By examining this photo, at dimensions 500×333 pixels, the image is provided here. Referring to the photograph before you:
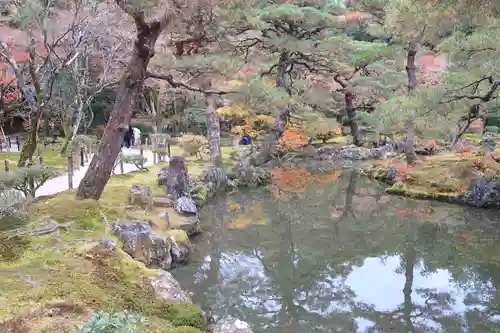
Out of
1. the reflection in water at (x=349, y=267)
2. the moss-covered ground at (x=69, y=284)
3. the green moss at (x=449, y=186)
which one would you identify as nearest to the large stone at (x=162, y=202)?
the reflection in water at (x=349, y=267)

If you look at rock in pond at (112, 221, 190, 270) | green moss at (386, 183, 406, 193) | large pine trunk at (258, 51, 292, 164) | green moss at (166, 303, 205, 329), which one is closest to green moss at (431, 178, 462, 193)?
green moss at (386, 183, 406, 193)

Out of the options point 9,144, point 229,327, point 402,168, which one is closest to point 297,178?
point 402,168

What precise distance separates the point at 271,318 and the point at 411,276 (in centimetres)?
280

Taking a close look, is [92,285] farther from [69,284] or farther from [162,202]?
[162,202]

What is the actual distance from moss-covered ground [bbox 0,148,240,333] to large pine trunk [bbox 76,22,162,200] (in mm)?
814

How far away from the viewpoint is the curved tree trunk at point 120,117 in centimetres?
708

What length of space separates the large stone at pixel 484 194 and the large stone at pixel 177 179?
23.8 feet

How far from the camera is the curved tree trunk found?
7.08 meters

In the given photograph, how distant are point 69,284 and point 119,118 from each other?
3320 millimetres

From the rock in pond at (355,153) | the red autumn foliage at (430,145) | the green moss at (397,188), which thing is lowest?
the green moss at (397,188)

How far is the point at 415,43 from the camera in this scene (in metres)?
13.6

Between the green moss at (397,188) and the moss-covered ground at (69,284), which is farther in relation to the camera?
the green moss at (397,188)

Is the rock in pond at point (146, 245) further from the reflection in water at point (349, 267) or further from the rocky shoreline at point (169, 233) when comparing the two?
the reflection in water at point (349, 267)

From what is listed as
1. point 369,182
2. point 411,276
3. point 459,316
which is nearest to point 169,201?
point 411,276
